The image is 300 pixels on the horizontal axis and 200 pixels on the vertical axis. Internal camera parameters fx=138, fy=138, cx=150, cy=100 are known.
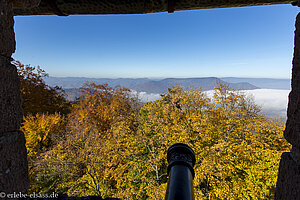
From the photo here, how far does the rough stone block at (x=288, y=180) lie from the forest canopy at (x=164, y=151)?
804 cm

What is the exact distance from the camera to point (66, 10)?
1349 mm

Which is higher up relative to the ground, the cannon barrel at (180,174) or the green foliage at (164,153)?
the cannon barrel at (180,174)

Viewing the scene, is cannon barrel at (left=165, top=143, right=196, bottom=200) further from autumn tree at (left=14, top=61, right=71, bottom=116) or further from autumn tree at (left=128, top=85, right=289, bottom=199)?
autumn tree at (left=14, top=61, right=71, bottom=116)

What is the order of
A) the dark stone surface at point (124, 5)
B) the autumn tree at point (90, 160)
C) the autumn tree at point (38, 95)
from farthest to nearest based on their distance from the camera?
the autumn tree at point (38, 95) → the autumn tree at point (90, 160) → the dark stone surface at point (124, 5)

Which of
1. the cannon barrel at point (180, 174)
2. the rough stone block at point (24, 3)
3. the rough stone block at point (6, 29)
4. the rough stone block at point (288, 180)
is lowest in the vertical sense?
the cannon barrel at point (180, 174)

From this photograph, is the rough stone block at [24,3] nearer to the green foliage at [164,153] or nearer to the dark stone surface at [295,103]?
the dark stone surface at [295,103]

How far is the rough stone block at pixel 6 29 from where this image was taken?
929 mm

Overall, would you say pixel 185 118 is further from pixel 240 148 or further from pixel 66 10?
pixel 66 10

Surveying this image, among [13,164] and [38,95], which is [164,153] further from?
[38,95]

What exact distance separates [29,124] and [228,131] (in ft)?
65.3

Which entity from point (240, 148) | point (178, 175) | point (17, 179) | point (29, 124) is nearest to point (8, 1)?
point (17, 179)

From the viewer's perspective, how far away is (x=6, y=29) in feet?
3.16

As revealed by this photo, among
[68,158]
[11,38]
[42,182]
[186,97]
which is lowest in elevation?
[42,182]

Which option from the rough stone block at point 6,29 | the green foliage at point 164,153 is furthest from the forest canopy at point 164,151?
the rough stone block at point 6,29
